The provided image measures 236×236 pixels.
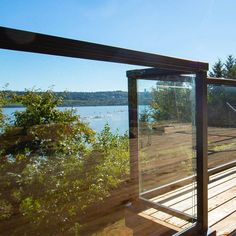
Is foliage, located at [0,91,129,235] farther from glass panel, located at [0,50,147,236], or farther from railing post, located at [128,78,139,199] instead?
railing post, located at [128,78,139,199]

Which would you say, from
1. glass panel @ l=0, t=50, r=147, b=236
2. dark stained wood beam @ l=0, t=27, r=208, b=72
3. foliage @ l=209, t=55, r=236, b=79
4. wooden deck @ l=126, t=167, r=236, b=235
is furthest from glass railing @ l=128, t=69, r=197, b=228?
foliage @ l=209, t=55, r=236, b=79

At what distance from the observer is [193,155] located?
2031 mm

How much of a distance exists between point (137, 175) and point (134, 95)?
62 cm

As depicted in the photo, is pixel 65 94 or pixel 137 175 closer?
pixel 65 94

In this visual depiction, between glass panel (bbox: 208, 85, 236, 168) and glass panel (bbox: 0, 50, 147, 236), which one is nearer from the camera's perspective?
glass panel (bbox: 0, 50, 147, 236)

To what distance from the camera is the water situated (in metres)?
1.43

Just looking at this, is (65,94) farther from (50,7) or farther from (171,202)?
(50,7)

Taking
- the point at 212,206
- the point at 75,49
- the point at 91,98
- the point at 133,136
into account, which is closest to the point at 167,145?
the point at 133,136

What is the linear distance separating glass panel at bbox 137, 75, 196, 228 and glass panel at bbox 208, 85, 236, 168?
1.23 metres

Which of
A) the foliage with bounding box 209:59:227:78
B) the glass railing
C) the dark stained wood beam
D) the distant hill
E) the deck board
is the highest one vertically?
the foliage with bounding box 209:59:227:78

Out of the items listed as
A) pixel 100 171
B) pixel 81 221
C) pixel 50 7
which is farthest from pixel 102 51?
pixel 50 7

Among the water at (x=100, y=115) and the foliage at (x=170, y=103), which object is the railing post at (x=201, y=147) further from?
the water at (x=100, y=115)

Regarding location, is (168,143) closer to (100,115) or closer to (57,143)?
(100,115)

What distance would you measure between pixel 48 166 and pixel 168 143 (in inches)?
45.5
